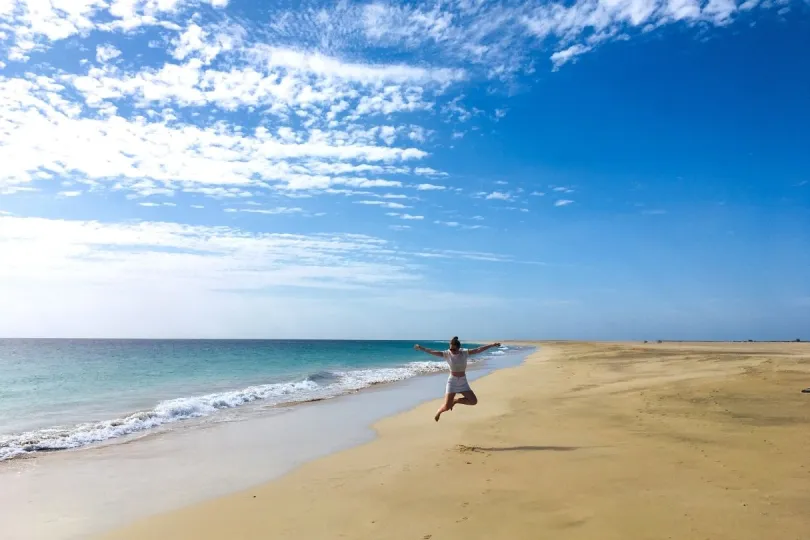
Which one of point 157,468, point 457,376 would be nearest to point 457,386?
point 457,376

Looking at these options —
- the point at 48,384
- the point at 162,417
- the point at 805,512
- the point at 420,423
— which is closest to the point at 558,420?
the point at 420,423

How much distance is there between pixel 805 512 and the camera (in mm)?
6117

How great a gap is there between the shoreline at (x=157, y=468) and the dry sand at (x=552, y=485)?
2.41 ft

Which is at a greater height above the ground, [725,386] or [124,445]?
[725,386]

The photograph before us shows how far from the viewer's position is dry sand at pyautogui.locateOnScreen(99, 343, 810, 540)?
6129 mm

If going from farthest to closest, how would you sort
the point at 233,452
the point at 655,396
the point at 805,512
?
1. the point at 655,396
2. the point at 233,452
3. the point at 805,512

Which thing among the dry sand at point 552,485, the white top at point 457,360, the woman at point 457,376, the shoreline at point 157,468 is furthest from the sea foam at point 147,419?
the white top at point 457,360

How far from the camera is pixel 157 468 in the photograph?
10344mm

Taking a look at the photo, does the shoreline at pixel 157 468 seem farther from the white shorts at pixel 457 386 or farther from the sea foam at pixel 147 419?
the white shorts at pixel 457 386

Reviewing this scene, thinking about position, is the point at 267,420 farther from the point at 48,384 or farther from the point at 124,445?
the point at 48,384

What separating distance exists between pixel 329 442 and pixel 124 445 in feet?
17.1

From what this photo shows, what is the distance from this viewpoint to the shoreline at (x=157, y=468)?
7.56m

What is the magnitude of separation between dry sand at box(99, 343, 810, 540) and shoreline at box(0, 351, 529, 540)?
2.41 ft

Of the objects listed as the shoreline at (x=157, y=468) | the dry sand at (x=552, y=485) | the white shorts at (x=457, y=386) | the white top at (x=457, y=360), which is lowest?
the shoreline at (x=157, y=468)
